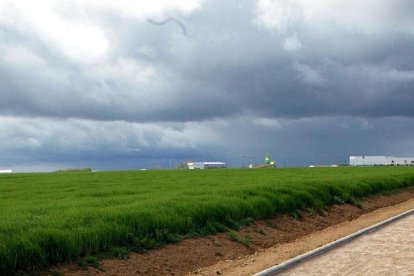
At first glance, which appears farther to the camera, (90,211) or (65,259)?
(90,211)

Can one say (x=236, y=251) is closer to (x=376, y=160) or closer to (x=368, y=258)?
(x=368, y=258)

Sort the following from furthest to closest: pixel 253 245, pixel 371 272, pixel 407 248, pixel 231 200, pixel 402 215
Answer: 1. pixel 402 215
2. pixel 231 200
3. pixel 253 245
4. pixel 407 248
5. pixel 371 272

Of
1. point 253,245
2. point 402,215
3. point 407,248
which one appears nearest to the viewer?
point 407,248

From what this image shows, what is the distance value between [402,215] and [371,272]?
11942 mm

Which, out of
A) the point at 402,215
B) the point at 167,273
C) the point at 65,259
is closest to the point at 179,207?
the point at 167,273

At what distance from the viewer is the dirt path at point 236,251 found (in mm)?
11492

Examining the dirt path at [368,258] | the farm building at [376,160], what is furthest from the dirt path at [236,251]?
the farm building at [376,160]

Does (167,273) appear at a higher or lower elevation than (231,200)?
lower

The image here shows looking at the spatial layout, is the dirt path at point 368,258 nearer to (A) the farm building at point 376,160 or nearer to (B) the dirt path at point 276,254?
(B) the dirt path at point 276,254

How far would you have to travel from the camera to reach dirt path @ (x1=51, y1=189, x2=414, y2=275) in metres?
11.5

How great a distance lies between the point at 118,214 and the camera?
13859mm


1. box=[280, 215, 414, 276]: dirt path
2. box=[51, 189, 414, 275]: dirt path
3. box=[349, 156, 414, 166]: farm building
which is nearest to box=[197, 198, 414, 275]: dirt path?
box=[51, 189, 414, 275]: dirt path

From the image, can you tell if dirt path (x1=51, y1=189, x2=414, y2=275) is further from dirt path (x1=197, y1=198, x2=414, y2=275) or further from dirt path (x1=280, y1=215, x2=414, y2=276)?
dirt path (x1=280, y1=215, x2=414, y2=276)

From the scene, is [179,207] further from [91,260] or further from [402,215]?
[402,215]
